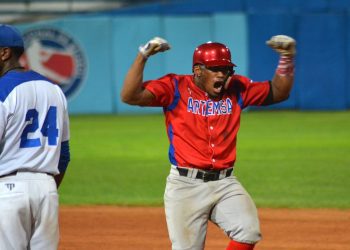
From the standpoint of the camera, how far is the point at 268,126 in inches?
779

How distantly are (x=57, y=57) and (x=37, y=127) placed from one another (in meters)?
17.1

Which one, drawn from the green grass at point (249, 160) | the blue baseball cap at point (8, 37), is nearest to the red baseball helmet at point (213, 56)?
the blue baseball cap at point (8, 37)

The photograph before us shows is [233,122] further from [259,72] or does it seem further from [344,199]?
[259,72]

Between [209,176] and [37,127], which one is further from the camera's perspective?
[209,176]

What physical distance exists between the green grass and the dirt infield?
2.01ft

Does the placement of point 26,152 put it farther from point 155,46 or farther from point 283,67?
point 283,67

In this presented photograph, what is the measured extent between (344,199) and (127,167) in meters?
4.08

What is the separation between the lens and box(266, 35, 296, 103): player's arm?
19.4 ft

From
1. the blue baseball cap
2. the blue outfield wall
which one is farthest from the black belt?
the blue outfield wall

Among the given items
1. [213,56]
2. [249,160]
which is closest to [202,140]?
[213,56]

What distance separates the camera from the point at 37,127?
4777 mm

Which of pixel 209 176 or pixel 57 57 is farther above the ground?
pixel 209 176

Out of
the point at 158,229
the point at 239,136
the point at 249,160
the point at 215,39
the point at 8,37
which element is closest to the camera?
the point at 8,37

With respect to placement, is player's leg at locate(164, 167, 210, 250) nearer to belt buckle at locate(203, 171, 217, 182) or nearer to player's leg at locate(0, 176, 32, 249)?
belt buckle at locate(203, 171, 217, 182)
